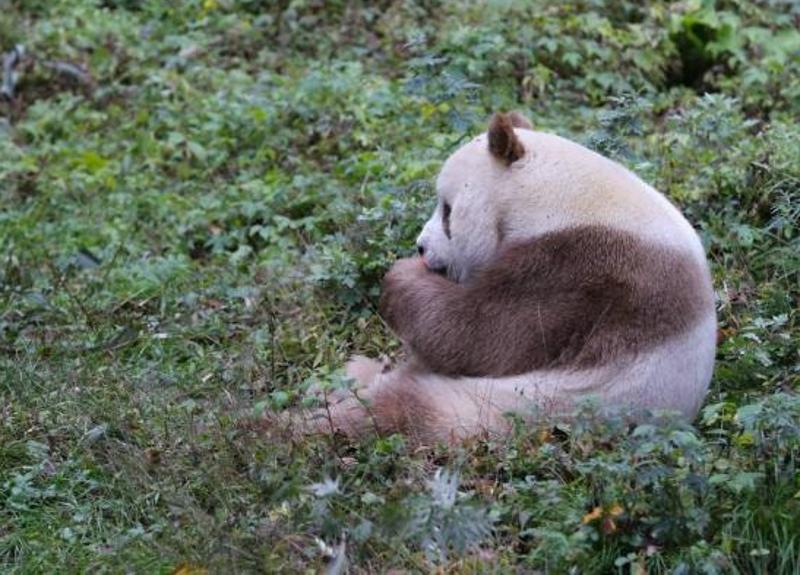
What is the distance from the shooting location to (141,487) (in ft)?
17.6

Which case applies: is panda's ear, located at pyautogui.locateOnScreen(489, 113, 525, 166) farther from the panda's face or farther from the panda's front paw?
the panda's front paw

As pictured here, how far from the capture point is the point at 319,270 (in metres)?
7.25

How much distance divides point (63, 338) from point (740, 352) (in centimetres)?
360

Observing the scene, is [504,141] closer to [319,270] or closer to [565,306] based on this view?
[565,306]

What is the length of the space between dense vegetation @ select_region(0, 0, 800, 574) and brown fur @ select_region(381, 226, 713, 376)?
402mm

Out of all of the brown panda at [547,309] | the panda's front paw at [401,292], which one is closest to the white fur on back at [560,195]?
the brown panda at [547,309]

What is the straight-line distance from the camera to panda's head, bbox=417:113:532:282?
5887mm

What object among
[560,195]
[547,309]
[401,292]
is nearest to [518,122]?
[560,195]

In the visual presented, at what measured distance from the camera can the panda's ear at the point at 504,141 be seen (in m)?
5.86

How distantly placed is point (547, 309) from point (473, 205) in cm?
76

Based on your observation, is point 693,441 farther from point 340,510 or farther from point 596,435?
point 340,510

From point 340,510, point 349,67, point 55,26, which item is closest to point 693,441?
point 340,510

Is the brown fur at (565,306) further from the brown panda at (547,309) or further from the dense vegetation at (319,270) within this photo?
the dense vegetation at (319,270)

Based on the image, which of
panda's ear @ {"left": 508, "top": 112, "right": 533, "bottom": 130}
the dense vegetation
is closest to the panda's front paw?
the dense vegetation
